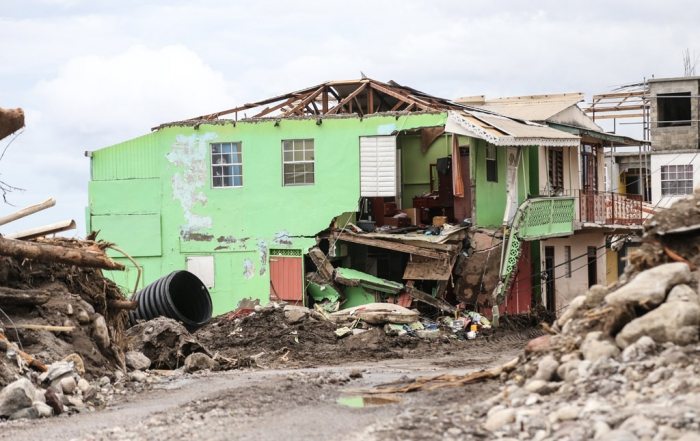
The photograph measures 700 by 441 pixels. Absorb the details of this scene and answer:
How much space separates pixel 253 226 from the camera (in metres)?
32.9

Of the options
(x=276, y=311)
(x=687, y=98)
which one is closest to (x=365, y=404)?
(x=276, y=311)

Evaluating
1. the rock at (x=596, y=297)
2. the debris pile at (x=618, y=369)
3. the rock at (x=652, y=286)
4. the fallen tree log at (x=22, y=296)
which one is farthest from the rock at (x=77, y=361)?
the rock at (x=652, y=286)

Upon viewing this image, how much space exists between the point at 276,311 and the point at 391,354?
390 cm

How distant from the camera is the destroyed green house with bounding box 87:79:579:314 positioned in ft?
103

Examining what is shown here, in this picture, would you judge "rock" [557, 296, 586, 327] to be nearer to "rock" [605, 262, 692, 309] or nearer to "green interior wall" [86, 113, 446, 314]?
"rock" [605, 262, 692, 309]

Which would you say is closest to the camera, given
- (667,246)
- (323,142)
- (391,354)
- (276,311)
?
(667,246)

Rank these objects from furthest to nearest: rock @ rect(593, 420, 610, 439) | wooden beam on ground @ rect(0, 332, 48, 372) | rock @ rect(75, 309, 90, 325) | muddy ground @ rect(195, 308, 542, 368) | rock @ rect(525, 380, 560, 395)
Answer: muddy ground @ rect(195, 308, 542, 368), rock @ rect(75, 309, 90, 325), wooden beam on ground @ rect(0, 332, 48, 372), rock @ rect(525, 380, 560, 395), rock @ rect(593, 420, 610, 439)

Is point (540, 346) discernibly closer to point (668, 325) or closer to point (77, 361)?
point (668, 325)

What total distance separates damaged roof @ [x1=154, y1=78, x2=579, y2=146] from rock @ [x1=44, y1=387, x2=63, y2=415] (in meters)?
17.4

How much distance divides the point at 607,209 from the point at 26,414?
27.7 m

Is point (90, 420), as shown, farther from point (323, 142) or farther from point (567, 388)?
point (323, 142)

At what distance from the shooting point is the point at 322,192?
32.1 m

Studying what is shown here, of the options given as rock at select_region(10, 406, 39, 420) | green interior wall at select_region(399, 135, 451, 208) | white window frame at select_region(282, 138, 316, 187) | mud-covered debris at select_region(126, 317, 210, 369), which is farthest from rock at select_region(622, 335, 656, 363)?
green interior wall at select_region(399, 135, 451, 208)

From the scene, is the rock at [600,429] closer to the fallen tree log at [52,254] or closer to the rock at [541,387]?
the rock at [541,387]
